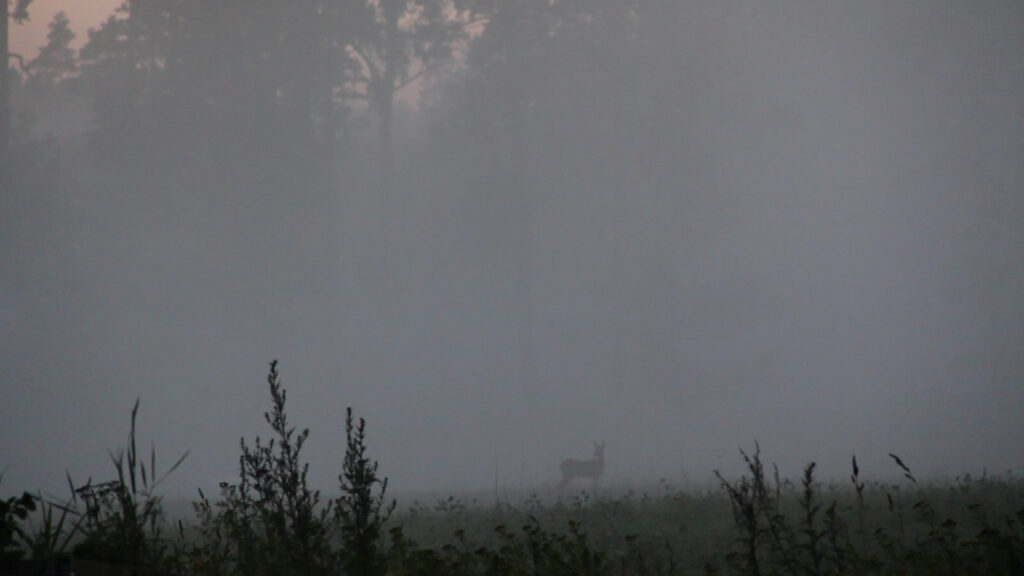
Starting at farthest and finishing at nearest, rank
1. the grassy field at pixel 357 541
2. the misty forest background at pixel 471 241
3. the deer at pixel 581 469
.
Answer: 1. the misty forest background at pixel 471 241
2. the deer at pixel 581 469
3. the grassy field at pixel 357 541

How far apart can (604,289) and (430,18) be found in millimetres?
17280

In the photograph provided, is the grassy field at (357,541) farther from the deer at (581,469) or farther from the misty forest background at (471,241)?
the misty forest background at (471,241)

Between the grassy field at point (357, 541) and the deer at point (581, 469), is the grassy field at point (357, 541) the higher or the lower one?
the lower one

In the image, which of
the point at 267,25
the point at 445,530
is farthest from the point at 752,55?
the point at 445,530

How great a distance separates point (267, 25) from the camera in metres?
56.0

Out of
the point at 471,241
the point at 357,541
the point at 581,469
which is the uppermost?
the point at 471,241

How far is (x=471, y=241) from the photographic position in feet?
163

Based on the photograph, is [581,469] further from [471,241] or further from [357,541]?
[471,241]

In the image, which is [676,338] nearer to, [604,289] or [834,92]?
[604,289]

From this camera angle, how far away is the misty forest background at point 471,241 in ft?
136

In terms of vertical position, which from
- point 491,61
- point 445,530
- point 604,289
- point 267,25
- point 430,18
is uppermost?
point 267,25

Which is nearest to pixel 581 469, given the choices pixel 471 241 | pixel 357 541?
pixel 357 541

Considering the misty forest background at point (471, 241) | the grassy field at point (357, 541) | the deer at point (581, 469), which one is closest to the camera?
the grassy field at point (357, 541)

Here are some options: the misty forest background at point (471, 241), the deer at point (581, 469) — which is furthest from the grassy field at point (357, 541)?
the misty forest background at point (471, 241)
